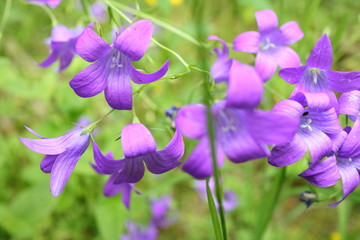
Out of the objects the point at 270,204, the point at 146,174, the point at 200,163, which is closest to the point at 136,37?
the point at 200,163

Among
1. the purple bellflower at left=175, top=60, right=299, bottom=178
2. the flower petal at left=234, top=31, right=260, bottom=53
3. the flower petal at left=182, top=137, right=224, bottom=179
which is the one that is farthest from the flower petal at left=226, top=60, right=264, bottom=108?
the flower petal at left=234, top=31, right=260, bottom=53

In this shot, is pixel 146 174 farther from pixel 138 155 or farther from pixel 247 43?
pixel 138 155

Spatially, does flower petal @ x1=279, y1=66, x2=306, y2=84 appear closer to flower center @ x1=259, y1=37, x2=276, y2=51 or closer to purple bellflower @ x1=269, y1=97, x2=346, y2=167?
purple bellflower @ x1=269, y1=97, x2=346, y2=167

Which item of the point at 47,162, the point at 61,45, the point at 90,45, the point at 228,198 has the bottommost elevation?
the point at 228,198

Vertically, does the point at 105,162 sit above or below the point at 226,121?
below

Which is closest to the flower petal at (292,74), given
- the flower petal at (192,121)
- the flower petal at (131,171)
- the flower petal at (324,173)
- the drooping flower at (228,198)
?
the flower petal at (324,173)

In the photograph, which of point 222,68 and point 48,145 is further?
point 222,68

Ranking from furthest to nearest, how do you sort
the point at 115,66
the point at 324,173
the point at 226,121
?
the point at 115,66
the point at 324,173
the point at 226,121

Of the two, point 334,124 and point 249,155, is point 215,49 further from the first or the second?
point 249,155

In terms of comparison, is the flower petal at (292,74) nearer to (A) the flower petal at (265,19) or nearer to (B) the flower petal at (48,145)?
(A) the flower petal at (265,19)
